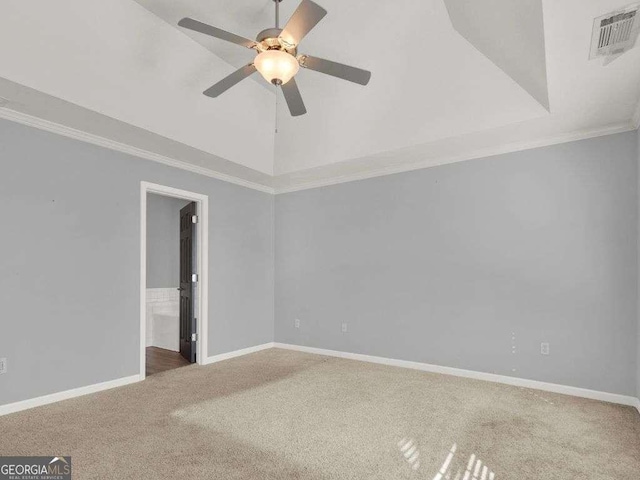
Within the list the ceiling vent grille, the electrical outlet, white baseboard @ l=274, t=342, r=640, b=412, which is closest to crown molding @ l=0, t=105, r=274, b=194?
white baseboard @ l=274, t=342, r=640, b=412

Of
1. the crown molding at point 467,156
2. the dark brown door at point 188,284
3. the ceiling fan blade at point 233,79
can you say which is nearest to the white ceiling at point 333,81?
the crown molding at point 467,156

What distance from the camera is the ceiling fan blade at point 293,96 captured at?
2.71m

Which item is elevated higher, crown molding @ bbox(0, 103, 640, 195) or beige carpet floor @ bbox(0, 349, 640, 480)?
crown molding @ bbox(0, 103, 640, 195)

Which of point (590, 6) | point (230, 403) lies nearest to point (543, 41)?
point (590, 6)

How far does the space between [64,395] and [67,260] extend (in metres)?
1.23

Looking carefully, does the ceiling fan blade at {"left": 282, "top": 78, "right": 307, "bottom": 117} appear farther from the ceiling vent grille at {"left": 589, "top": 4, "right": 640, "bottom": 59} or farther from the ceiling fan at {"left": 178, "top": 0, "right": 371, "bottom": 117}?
the ceiling vent grille at {"left": 589, "top": 4, "right": 640, "bottom": 59}

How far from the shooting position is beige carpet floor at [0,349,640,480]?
86.4 inches

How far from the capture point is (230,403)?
10.7 ft

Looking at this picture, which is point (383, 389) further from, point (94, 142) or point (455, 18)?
point (94, 142)

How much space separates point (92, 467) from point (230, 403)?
122cm

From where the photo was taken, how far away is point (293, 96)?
2.84 metres

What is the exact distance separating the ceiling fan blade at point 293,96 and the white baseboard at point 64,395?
3202 mm

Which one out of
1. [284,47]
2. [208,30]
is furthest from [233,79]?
[284,47]

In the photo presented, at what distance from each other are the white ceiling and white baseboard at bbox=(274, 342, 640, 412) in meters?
2.44
